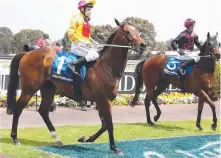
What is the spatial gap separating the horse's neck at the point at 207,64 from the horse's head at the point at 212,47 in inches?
5.9

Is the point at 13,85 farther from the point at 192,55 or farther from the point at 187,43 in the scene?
the point at 187,43

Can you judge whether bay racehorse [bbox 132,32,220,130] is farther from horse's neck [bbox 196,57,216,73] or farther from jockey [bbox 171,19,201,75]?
jockey [bbox 171,19,201,75]

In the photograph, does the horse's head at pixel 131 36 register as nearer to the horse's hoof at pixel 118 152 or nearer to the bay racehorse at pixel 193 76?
the horse's hoof at pixel 118 152

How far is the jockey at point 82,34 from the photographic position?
6391 mm

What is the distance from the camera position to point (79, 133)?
7945mm

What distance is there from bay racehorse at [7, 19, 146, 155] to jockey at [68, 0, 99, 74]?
0.72 feet

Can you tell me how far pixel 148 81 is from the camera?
10.1 metres

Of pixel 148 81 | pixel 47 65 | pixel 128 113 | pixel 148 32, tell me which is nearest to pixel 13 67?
pixel 47 65

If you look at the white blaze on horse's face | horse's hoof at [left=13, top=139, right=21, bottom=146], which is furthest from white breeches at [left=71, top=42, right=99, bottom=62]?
horse's hoof at [left=13, top=139, right=21, bottom=146]

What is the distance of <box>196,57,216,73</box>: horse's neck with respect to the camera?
8805mm

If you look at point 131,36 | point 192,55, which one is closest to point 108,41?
point 131,36

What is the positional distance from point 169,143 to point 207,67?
8.32ft

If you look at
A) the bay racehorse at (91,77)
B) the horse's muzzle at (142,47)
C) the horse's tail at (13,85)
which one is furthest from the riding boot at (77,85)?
the horse's tail at (13,85)

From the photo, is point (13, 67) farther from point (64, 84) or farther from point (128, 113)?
point (128, 113)
